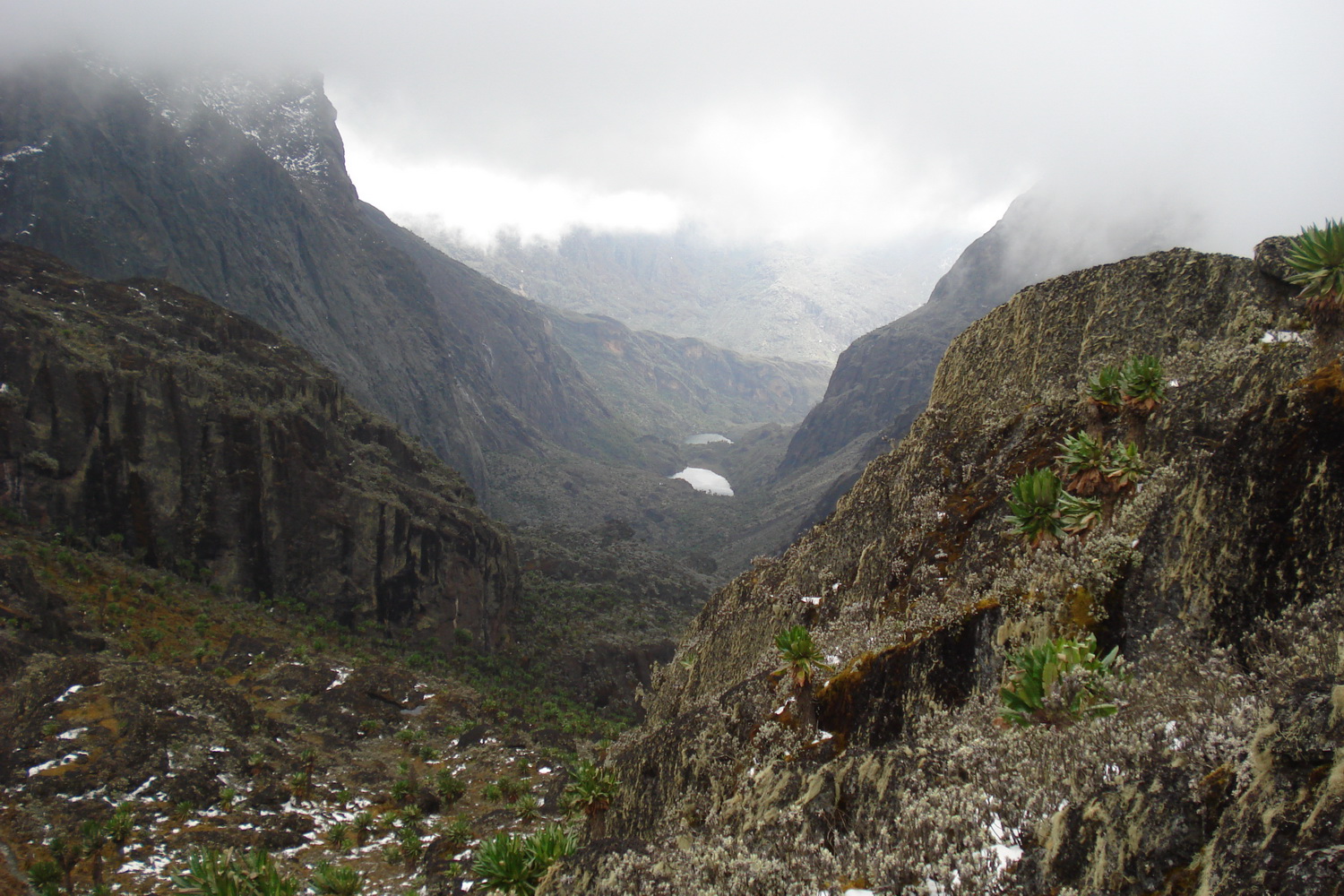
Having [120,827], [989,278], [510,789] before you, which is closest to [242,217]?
[510,789]

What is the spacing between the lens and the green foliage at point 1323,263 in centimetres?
1214

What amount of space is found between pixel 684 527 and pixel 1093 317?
146187 millimetres

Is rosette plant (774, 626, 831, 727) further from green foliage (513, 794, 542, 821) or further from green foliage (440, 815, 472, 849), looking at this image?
green foliage (513, 794, 542, 821)

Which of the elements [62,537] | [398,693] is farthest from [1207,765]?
[62,537]

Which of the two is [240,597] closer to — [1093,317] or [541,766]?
[541,766]

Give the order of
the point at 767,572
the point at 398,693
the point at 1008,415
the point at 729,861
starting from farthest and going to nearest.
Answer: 1. the point at 398,693
2. the point at 767,572
3. the point at 1008,415
4. the point at 729,861

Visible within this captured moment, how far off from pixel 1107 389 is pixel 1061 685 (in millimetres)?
9182

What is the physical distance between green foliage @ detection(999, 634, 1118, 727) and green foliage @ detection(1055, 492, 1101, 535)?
396 centimetres

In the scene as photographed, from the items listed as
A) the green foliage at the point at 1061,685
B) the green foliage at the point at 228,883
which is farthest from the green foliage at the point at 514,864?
the green foliage at the point at 1061,685

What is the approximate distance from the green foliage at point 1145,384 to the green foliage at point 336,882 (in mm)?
26588

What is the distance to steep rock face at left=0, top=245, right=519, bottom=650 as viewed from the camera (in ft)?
173

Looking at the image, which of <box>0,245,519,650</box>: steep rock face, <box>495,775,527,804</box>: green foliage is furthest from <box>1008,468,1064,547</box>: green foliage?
<box>0,245,519,650</box>: steep rock face

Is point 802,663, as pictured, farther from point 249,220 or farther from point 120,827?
point 249,220

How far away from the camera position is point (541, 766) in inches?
1550
